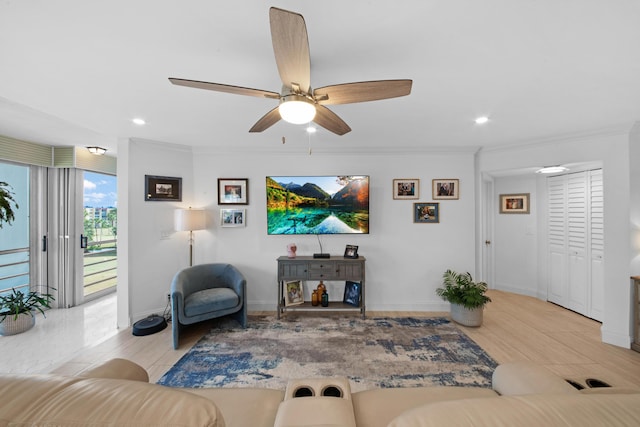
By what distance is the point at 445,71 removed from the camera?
A: 170cm

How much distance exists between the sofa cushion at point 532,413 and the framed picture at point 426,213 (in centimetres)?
318

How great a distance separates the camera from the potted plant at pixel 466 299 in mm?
3111

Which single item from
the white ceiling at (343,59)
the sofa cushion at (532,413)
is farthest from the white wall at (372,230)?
the sofa cushion at (532,413)

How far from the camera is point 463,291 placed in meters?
3.22

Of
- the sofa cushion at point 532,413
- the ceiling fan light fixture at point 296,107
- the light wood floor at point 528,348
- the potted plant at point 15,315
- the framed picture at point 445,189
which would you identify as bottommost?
the light wood floor at point 528,348

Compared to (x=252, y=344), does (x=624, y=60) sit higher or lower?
higher

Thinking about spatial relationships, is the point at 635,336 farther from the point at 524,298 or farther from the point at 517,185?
the point at 517,185

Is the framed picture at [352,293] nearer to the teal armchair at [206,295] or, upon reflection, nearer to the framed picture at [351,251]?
the framed picture at [351,251]

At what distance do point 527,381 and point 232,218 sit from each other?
350 cm

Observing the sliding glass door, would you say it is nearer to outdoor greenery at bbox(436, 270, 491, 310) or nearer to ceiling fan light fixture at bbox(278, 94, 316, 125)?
ceiling fan light fixture at bbox(278, 94, 316, 125)

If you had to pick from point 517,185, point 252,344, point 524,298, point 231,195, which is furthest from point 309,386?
point 517,185

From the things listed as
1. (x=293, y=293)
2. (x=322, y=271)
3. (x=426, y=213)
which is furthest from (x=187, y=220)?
(x=426, y=213)

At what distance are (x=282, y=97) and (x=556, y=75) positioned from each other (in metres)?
1.91

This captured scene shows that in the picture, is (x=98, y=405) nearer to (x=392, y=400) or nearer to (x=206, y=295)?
(x=392, y=400)
